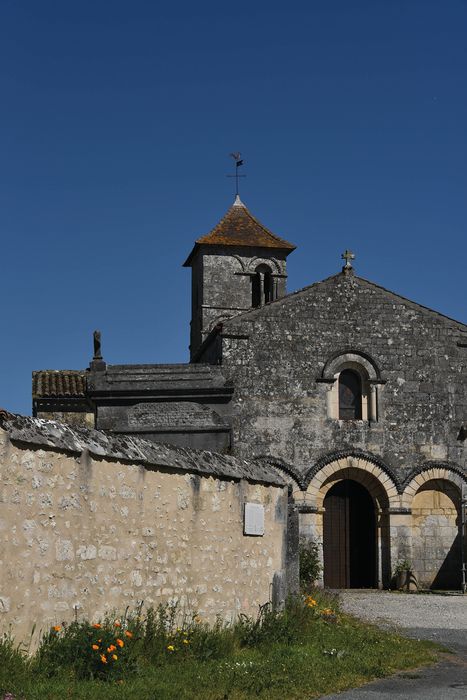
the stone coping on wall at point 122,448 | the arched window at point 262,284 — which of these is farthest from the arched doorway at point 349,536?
the arched window at point 262,284

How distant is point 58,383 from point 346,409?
8.32 meters

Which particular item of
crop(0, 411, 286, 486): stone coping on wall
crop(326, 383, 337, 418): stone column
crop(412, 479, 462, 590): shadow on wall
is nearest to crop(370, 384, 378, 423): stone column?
crop(326, 383, 337, 418): stone column

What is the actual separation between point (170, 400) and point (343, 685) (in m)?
13.4

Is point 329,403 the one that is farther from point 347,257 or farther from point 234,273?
point 234,273

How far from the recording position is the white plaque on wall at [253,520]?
35.6 feet

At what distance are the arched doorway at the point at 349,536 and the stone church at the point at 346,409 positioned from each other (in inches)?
1.0

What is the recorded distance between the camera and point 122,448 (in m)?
8.96

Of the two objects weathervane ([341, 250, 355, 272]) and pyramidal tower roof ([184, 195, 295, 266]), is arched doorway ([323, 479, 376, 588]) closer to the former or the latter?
weathervane ([341, 250, 355, 272])

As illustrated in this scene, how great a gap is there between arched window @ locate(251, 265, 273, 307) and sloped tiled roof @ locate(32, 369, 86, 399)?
9.29 metres

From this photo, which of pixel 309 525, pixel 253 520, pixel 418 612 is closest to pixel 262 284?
pixel 309 525

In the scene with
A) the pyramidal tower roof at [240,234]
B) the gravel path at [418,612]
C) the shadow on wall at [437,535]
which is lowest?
the gravel path at [418,612]

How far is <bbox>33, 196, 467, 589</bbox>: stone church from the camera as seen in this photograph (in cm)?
2223

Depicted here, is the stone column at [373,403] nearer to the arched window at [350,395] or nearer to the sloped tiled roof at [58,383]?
the arched window at [350,395]

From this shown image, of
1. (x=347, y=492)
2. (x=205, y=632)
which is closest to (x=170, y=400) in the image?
(x=347, y=492)
